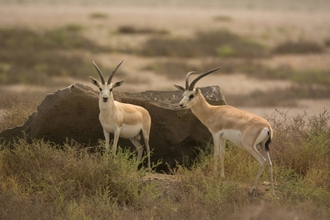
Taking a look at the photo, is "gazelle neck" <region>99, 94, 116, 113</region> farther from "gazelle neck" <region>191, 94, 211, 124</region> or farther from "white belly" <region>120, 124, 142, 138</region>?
A: "gazelle neck" <region>191, 94, 211, 124</region>

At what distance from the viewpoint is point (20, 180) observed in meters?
9.75

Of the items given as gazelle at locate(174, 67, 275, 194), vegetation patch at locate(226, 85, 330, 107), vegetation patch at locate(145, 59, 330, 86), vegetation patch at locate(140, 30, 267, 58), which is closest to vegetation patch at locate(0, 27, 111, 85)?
vegetation patch at locate(140, 30, 267, 58)

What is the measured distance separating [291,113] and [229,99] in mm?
2933

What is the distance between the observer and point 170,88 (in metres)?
23.3

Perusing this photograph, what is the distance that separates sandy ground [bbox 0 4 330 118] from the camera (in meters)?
24.4

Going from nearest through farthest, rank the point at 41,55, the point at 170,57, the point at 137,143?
the point at 137,143
the point at 41,55
the point at 170,57

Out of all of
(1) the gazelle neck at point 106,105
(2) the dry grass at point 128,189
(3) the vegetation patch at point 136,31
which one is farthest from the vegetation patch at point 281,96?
(3) the vegetation patch at point 136,31

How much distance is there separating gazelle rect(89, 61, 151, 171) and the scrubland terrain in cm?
44

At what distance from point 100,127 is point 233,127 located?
245 cm

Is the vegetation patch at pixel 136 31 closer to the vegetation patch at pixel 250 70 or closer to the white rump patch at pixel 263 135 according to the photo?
the vegetation patch at pixel 250 70

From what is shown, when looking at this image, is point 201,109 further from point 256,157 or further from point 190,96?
point 256,157

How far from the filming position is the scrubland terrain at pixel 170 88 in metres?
8.92

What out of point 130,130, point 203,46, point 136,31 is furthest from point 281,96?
point 136,31

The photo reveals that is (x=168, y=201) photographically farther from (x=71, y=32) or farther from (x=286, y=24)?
(x=286, y=24)
